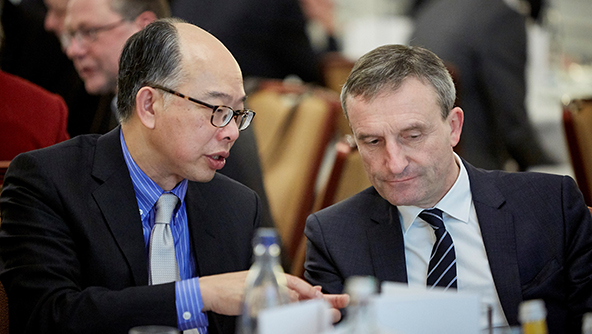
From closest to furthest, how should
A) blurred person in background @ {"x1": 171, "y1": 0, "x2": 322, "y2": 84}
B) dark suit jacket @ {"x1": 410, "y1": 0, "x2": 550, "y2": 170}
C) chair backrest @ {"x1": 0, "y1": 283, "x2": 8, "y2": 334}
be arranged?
chair backrest @ {"x1": 0, "y1": 283, "x2": 8, "y2": 334} → dark suit jacket @ {"x1": 410, "y1": 0, "x2": 550, "y2": 170} → blurred person in background @ {"x1": 171, "y1": 0, "x2": 322, "y2": 84}

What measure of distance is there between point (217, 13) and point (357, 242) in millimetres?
2967

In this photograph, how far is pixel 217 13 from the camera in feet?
15.1

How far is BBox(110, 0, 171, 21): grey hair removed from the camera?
10.0 feet

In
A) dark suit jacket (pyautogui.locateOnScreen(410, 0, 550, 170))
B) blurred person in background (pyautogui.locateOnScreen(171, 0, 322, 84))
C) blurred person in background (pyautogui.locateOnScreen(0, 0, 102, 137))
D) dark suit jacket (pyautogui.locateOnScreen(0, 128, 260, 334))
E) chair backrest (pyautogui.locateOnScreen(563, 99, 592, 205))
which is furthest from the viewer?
blurred person in background (pyautogui.locateOnScreen(171, 0, 322, 84))

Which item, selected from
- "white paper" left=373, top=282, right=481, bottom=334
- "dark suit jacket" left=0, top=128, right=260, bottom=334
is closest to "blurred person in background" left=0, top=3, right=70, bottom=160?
"dark suit jacket" left=0, top=128, right=260, bottom=334

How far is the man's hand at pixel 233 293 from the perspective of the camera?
1.49 metres

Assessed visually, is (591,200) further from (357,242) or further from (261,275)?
(261,275)

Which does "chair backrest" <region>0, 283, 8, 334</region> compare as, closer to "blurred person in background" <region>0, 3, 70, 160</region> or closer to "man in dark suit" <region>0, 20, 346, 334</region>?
"man in dark suit" <region>0, 20, 346, 334</region>

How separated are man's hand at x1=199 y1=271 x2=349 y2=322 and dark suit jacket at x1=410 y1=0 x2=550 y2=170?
9.03 ft

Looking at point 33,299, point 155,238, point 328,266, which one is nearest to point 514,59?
point 328,266

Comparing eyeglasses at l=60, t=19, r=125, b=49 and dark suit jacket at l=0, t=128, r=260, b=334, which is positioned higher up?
eyeglasses at l=60, t=19, r=125, b=49

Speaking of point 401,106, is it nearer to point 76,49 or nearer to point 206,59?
point 206,59

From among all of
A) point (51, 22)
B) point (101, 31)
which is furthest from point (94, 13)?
point (51, 22)

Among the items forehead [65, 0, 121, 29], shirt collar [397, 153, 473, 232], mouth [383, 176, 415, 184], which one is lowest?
shirt collar [397, 153, 473, 232]
